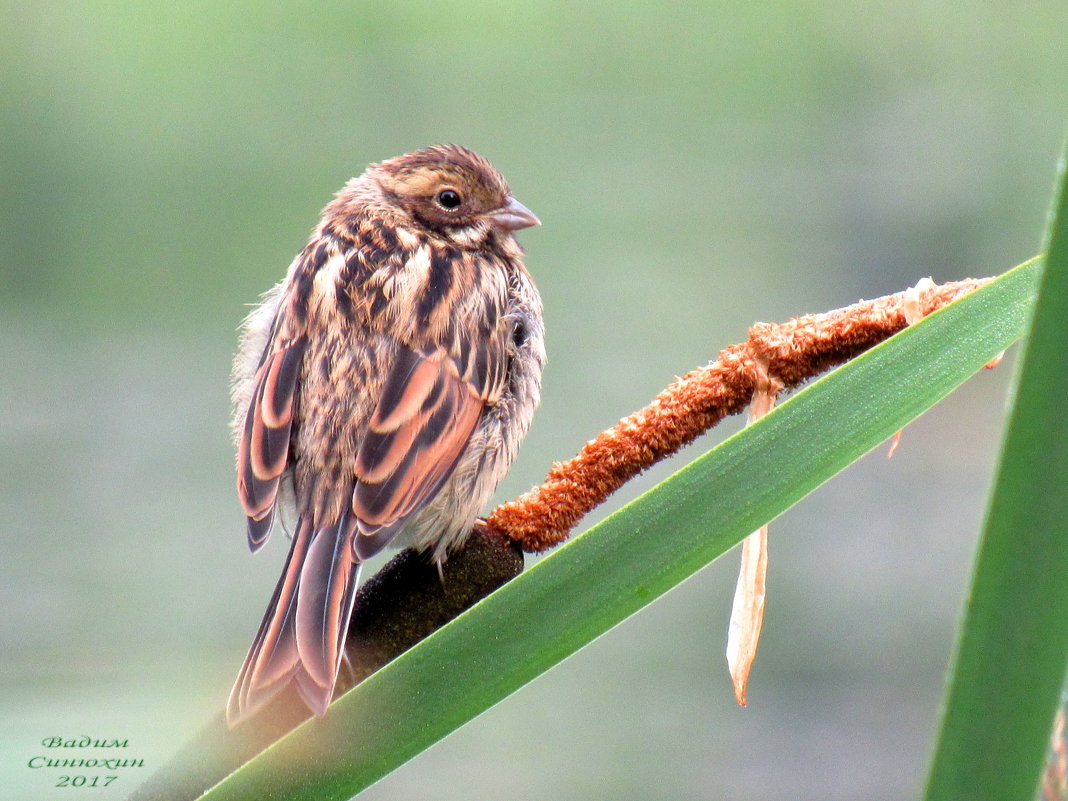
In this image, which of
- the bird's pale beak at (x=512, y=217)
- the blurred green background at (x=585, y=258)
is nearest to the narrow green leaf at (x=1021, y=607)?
the bird's pale beak at (x=512, y=217)

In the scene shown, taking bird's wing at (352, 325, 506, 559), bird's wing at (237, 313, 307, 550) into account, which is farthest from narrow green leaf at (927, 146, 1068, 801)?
bird's wing at (237, 313, 307, 550)

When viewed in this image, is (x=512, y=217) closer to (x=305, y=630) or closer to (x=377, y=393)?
(x=377, y=393)

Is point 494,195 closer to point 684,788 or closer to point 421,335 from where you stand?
point 421,335

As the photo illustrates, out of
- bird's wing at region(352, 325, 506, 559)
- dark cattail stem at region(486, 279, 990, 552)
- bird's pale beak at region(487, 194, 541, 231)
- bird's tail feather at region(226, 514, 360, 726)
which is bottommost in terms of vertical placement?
bird's tail feather at region(226, 514, 360, 726)

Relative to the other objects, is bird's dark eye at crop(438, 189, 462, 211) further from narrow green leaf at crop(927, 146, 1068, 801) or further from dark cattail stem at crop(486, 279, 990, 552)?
narrow green leaf at crop(927, 146, 1068, 801)

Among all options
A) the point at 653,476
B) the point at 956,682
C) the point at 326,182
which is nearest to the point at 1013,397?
the point at 956,682

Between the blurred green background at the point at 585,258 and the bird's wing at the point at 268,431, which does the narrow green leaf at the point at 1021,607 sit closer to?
the bird's wing at the point at 268,431

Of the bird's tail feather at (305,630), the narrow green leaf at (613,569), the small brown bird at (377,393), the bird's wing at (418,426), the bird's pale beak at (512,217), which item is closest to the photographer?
the narrow green leaf at (613,569)
